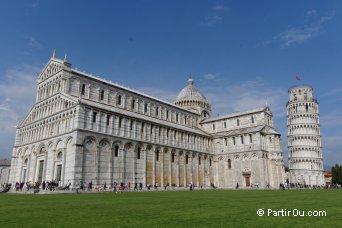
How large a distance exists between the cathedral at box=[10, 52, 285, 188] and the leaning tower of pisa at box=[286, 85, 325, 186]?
85.1 ft

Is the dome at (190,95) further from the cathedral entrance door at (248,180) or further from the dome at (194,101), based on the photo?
the cathedral entrance door at (248,180)

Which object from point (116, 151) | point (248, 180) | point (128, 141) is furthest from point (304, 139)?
point (116, 151)

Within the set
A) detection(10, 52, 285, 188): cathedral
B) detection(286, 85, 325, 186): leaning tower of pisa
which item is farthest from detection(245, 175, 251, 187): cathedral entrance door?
detection(286, 85, 325, 186): leaning tower of pisa

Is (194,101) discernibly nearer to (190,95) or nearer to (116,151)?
(190,95)

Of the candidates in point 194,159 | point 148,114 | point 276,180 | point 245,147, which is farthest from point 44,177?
point 276,180

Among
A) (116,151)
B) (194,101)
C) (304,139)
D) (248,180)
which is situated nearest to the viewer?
(116,151)

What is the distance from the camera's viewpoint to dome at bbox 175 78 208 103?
68500mm

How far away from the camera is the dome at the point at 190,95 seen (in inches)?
2697

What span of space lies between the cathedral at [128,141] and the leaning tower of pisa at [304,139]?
25930 millimetres

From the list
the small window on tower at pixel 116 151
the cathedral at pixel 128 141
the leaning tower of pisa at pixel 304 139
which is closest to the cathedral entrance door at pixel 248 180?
the cathedral at pixel 128 141

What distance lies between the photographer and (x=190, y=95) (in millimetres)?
69125

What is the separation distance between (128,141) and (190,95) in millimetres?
31085

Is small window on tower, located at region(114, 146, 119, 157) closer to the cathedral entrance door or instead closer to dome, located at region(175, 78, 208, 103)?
the cathedral entrance door

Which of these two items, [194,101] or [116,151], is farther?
[194,101]
